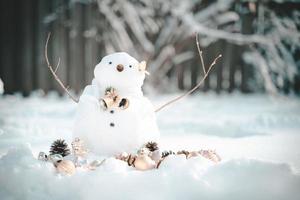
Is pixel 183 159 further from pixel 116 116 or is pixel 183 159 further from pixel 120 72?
pixel 120 72

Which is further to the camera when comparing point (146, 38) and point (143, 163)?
point (146, 38)

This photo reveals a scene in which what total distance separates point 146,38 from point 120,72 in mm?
3947

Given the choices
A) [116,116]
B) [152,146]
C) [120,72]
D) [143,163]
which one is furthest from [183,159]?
[120,72]

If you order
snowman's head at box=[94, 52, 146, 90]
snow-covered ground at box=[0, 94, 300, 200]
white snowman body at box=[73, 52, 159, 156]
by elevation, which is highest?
snowman's head at box=[94, 52, 146, 90]

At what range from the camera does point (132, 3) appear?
6.48 meters

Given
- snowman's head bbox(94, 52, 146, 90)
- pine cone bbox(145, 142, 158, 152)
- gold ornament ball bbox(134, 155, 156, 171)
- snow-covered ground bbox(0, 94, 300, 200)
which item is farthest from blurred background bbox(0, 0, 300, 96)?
gold ornament ball bbox(134, 155, 156, 171)

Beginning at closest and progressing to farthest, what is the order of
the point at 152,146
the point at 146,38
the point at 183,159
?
the point at 183,159
the point at 152,146
the point at 146,38

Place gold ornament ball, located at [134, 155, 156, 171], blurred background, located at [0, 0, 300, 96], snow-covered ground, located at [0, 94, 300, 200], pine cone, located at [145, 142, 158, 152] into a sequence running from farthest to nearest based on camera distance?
blurred background, located at [0, 0, 300, 96], pine cone, located at [145, 142, 158, 152], gold ornament ball, located at [134, 155, 156, 171], snow-covered ground, located at [0, 94, 300, 200]

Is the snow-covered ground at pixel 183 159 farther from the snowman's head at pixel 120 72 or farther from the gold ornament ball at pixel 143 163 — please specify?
the snowman's head at pixel 120 72

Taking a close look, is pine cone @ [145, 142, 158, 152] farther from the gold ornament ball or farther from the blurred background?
the blurred background

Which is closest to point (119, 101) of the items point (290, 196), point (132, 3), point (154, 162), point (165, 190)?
point (154, 162)

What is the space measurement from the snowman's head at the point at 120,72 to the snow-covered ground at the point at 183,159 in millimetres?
623

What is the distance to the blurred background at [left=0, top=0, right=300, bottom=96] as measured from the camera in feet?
21.5

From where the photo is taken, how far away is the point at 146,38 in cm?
682
